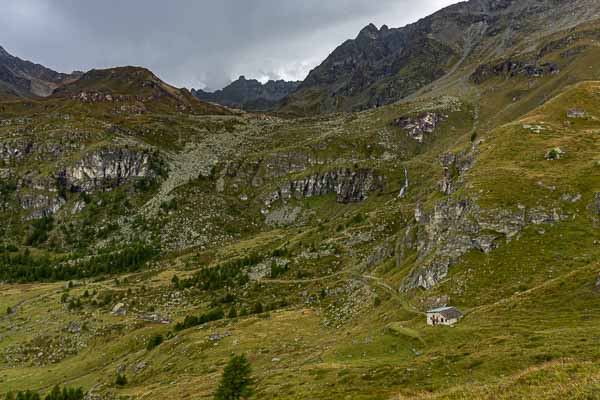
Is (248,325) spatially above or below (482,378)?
below

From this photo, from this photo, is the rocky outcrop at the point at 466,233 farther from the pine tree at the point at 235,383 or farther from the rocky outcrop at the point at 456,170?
the pine tree at the point at 235,383

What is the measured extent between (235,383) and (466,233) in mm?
49549

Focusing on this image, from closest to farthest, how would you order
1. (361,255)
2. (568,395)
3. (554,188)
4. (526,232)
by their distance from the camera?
(568,395)
(526,232)
(554,188)
(361,255)

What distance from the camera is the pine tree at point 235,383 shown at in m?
46.4

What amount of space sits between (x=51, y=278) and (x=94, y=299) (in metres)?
55.7

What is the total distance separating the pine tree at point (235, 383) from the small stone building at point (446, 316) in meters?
26.9

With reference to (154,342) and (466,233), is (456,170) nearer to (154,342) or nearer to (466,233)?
(466,233)

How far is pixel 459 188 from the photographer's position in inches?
3659

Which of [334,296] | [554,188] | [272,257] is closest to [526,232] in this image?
[554,188]

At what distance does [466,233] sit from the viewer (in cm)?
7481

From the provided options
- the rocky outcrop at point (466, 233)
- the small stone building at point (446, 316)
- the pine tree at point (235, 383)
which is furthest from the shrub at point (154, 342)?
the small stone building at point (446, 316)

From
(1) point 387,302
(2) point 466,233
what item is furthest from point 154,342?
(2) point 466,233

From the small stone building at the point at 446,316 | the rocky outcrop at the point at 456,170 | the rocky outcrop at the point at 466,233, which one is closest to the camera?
the small stone building at the point at 446,316

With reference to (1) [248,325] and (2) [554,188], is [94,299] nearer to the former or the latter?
(1) [248,325]
